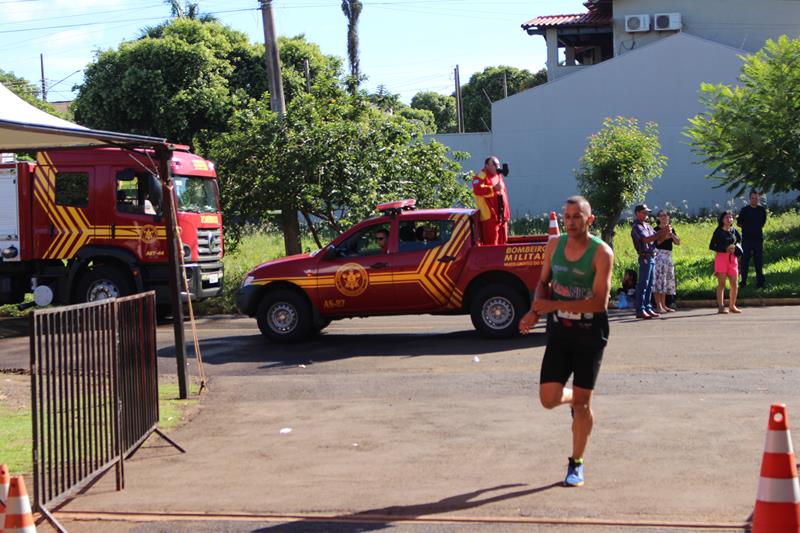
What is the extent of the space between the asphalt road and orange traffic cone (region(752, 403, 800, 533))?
1.79 ft

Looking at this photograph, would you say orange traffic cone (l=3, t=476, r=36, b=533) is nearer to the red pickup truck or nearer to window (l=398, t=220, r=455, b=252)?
the red pickup truck

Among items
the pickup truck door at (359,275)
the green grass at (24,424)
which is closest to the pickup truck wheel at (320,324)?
the pickup truck door at (359,275)

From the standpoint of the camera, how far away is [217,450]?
807 centimetres

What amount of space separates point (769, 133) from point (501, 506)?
1679 cm

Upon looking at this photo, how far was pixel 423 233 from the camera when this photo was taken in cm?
1394

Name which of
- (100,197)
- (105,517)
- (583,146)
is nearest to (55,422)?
(105,517)

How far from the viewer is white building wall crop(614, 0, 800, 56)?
39.1m

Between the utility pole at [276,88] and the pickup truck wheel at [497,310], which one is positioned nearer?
the pickup truck wheel at [497,310]

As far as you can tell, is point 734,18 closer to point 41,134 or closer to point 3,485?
point 41,134

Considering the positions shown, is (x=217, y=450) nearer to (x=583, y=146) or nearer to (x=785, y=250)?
(x=785, y=250)

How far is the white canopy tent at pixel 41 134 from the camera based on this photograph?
329 inches

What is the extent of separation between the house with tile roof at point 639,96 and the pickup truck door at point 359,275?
2223 centimetres

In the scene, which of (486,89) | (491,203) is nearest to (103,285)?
(491,203)

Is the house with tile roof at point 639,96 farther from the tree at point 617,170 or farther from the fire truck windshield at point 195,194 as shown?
the fire truck windshield at point 195,194
